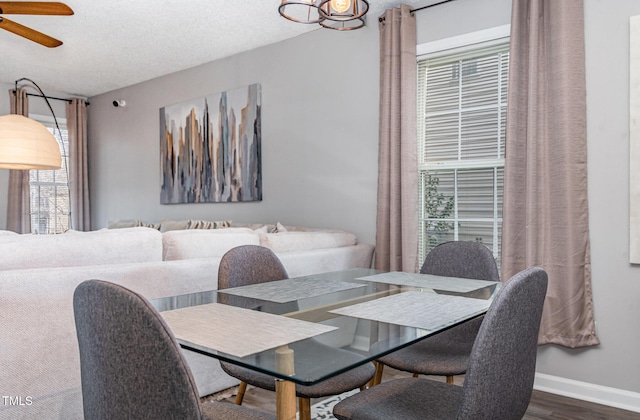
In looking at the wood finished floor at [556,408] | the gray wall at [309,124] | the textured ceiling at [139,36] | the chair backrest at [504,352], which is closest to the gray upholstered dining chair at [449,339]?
the chair backrest at [504,352]

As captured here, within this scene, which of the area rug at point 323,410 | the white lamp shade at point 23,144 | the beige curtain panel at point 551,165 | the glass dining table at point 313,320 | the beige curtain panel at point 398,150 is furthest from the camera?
the beige curtain panel at point 398,150

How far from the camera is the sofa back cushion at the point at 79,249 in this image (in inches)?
78.4

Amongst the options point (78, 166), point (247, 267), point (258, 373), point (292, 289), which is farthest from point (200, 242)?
point (78, 166)

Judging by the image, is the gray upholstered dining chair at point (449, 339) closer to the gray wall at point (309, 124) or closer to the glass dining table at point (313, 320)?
the glass dining table at point (313, 320)

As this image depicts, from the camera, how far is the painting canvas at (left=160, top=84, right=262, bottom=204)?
4.52m

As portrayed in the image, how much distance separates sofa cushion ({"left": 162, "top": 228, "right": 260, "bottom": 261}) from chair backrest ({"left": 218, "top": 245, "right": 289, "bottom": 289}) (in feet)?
1.79

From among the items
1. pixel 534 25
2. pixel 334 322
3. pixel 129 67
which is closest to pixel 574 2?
pixel 534 25

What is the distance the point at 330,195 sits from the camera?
3.96 metres

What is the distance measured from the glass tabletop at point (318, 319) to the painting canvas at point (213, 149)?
8.72 ft

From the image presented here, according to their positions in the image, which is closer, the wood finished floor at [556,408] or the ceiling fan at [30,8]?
the wood finished floor at [556,408]

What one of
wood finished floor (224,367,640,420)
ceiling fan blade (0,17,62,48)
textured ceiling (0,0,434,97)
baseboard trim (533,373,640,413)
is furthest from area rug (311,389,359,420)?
ceiling fan blade (0,17,62,48)

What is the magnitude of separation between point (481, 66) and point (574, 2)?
2.20 ft

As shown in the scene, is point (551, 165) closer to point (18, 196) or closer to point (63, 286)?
point (63, 286)

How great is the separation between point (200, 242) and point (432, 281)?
1.28m
